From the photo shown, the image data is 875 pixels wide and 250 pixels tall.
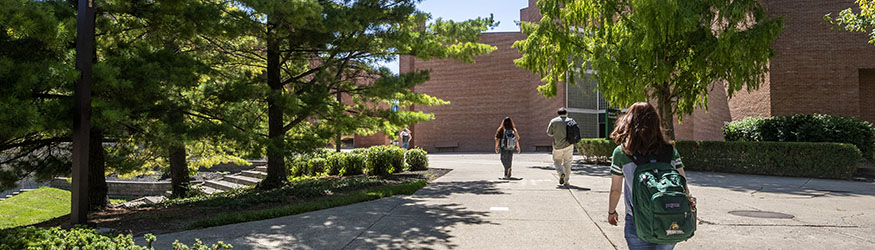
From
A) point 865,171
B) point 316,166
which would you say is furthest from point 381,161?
point 865,171

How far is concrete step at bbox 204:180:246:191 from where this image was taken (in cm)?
1440

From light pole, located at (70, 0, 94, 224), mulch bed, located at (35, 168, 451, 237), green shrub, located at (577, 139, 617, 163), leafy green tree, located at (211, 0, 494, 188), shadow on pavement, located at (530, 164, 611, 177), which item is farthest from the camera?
green shrub, located at (577, 139, 617, 163)

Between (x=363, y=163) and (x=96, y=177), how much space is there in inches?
279

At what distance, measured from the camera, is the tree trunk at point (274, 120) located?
8.27 meters

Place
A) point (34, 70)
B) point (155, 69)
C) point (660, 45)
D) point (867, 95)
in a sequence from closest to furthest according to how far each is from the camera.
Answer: point (34, 70), point (155, 69), point (660, 45), point (867, 95)

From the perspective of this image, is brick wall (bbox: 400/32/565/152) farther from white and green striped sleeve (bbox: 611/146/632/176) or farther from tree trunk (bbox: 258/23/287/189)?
white and green striped sleeve (bbox: 611/146/632/176)

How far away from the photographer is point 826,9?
15.7 m

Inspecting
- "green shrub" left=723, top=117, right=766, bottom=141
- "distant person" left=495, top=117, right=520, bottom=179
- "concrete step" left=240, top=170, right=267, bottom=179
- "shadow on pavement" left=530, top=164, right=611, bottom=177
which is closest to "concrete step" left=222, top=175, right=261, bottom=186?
"concrete step" left=240, top=170, right=267, bottom=179

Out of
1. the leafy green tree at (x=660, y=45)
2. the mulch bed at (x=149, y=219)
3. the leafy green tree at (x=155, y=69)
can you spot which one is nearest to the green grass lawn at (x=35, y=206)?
the mulch bed at (x=149, y=219)

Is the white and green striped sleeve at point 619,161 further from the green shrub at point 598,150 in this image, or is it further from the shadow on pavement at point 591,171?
the green shrub at point 598,150

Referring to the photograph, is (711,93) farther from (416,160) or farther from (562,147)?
(562,147)

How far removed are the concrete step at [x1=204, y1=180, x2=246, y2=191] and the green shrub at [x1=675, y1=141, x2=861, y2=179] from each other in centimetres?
1273

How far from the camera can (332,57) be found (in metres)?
9.75

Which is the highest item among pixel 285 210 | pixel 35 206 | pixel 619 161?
pixel 619 161
